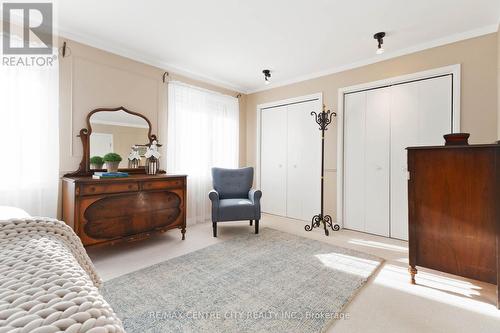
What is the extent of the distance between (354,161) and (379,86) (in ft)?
3.59

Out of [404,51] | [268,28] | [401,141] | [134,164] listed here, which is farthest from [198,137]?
[404,51]

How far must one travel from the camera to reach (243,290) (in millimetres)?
1933

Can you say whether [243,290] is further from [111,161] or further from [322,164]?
[322,164]

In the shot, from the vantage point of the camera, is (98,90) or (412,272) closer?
(412,272)

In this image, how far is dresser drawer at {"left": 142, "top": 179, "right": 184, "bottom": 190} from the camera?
9.34ft

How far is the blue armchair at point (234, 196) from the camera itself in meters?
3.28

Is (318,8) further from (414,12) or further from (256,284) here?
(256,284)

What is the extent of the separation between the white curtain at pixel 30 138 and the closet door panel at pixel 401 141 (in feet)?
13.4

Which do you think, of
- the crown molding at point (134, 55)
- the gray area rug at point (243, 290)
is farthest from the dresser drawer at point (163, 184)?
the crown molding at point (134, 55)

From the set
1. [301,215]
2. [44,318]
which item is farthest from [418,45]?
[44,318]

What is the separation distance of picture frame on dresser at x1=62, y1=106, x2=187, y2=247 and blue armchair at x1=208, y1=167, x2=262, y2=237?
0.52m

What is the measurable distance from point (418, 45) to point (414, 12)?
81 cm

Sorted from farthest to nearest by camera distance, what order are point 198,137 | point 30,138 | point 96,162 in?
point 198,137 < point 96,162 < point 30,138

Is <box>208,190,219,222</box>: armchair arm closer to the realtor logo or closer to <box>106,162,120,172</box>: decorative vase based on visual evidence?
<box>106,162,120,172</box>: decorative vase
